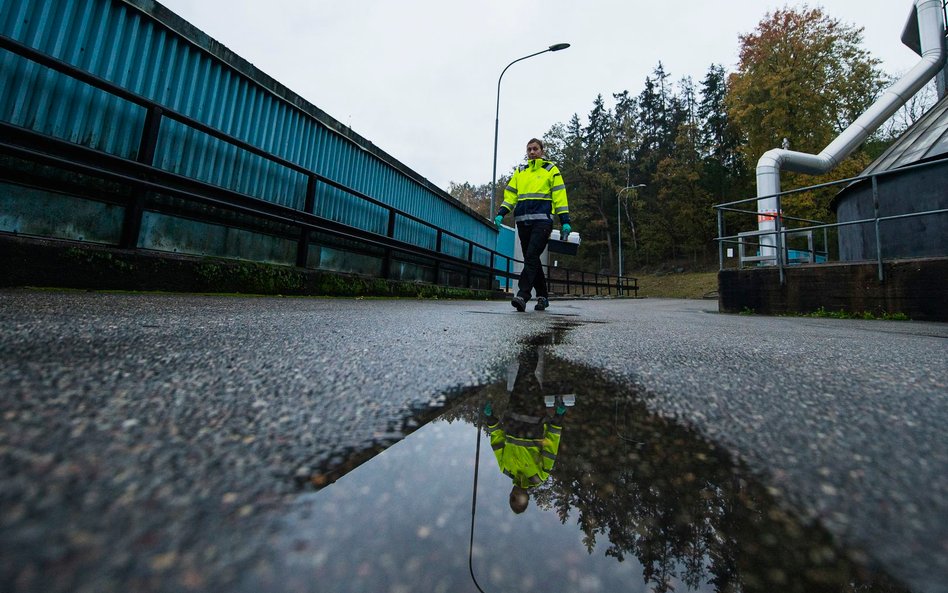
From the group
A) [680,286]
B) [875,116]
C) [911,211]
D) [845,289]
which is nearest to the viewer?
[845,289]

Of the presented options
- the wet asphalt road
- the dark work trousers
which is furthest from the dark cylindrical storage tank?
the wet asphalt road

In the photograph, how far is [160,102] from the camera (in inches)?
177

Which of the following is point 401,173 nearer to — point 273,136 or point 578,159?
point 273,136

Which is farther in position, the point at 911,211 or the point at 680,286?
the point at 680,286

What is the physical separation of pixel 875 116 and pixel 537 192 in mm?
14804

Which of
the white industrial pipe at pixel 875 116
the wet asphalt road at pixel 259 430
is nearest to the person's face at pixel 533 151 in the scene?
the wet asphalt road at pixel 259 430

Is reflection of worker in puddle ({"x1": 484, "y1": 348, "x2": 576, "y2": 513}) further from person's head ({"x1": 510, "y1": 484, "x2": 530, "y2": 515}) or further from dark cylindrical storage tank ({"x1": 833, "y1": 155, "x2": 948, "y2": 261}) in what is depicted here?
dark cylindrical storage tank ({"x1": 833, "y1": 155, "x2": 948, "y2": 261})

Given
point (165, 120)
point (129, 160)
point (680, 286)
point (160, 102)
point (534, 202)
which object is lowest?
point (129, 160)

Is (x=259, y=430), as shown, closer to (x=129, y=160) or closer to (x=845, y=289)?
(x=129, y=160)

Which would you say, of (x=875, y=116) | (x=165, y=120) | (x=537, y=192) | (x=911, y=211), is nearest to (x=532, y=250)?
(x=537, y=192)

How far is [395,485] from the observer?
559 millimetres

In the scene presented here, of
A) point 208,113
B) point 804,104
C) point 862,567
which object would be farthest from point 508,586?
point 804,104

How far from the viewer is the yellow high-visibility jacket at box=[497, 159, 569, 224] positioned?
5199 mm

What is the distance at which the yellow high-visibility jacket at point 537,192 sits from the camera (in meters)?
5.20
